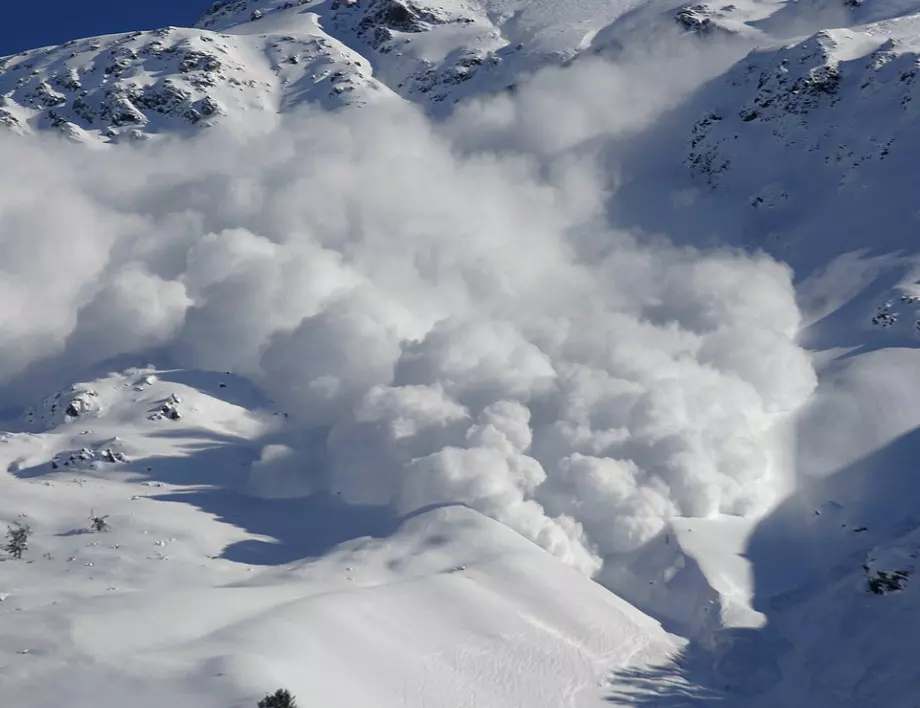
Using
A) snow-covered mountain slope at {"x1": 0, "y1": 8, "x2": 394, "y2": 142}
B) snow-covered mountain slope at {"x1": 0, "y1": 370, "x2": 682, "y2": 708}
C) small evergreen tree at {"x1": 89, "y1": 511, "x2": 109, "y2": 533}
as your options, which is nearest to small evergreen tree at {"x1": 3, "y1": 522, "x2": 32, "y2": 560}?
snow-covered mountain slope at {"x1": 0, "y1": 370, "x2": 682, "y2": 708}

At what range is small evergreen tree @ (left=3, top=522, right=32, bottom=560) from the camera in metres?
65.3

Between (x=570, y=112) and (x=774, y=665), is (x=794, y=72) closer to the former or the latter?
(x=570, y=112)

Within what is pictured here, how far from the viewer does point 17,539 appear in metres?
66.4

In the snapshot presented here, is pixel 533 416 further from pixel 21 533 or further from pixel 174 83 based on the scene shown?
pixel 174 83

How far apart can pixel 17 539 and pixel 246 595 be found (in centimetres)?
1974

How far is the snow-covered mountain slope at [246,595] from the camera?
4669 cm

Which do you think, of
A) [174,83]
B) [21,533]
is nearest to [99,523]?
[21,533]

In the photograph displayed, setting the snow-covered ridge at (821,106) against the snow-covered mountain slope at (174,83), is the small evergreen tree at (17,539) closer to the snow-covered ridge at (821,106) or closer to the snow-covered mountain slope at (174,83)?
the snow-covered ridge at (821,106)

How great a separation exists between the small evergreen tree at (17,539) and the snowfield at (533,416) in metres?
0.34

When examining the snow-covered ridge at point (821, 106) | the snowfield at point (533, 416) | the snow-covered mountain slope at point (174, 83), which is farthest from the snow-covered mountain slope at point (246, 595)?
the snow-covered mountain slope at point (174, 83)

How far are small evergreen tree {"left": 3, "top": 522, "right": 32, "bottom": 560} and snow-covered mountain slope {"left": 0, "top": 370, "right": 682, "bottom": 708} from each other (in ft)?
2.24

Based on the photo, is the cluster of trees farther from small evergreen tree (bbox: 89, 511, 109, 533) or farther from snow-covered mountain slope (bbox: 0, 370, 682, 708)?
snow-covered mountain slope (bbox: 0, 370, 682, 708)

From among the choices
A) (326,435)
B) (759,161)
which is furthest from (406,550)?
(759,161)

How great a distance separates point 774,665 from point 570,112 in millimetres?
108957
